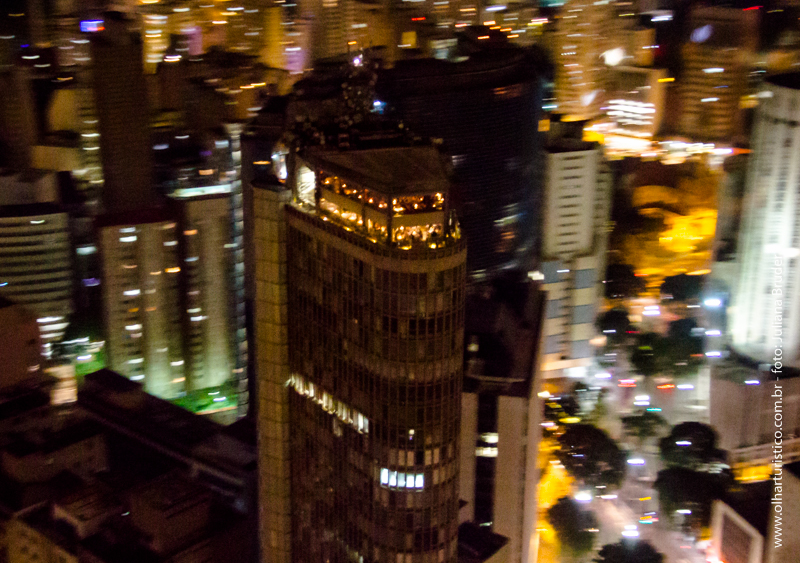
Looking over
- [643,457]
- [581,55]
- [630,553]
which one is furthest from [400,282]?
[581,55]

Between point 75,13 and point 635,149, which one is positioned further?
point 75,13

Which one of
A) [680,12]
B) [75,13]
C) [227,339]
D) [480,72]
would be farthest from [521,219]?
[75,13]

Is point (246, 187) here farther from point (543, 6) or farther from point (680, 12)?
point (680, 12)

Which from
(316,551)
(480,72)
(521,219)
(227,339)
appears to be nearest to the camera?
(316,551)

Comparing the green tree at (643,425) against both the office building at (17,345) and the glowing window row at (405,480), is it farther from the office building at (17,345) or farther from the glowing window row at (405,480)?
the office building at (17,345)

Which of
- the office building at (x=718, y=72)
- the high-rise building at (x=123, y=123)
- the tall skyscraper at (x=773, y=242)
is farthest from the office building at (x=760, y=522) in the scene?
the high-rise building at (x=123, y=123)

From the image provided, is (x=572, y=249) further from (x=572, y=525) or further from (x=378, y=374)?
(x=378, y=374)

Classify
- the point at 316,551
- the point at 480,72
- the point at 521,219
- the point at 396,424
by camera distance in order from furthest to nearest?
the point at 521,219 < the point at 480,72 < the point at 316,551 < the point at 396,424

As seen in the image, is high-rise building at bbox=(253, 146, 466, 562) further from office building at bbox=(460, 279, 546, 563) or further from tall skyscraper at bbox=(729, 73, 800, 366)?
tall skyscraper at bbox=(729, 73, 800, 366)
